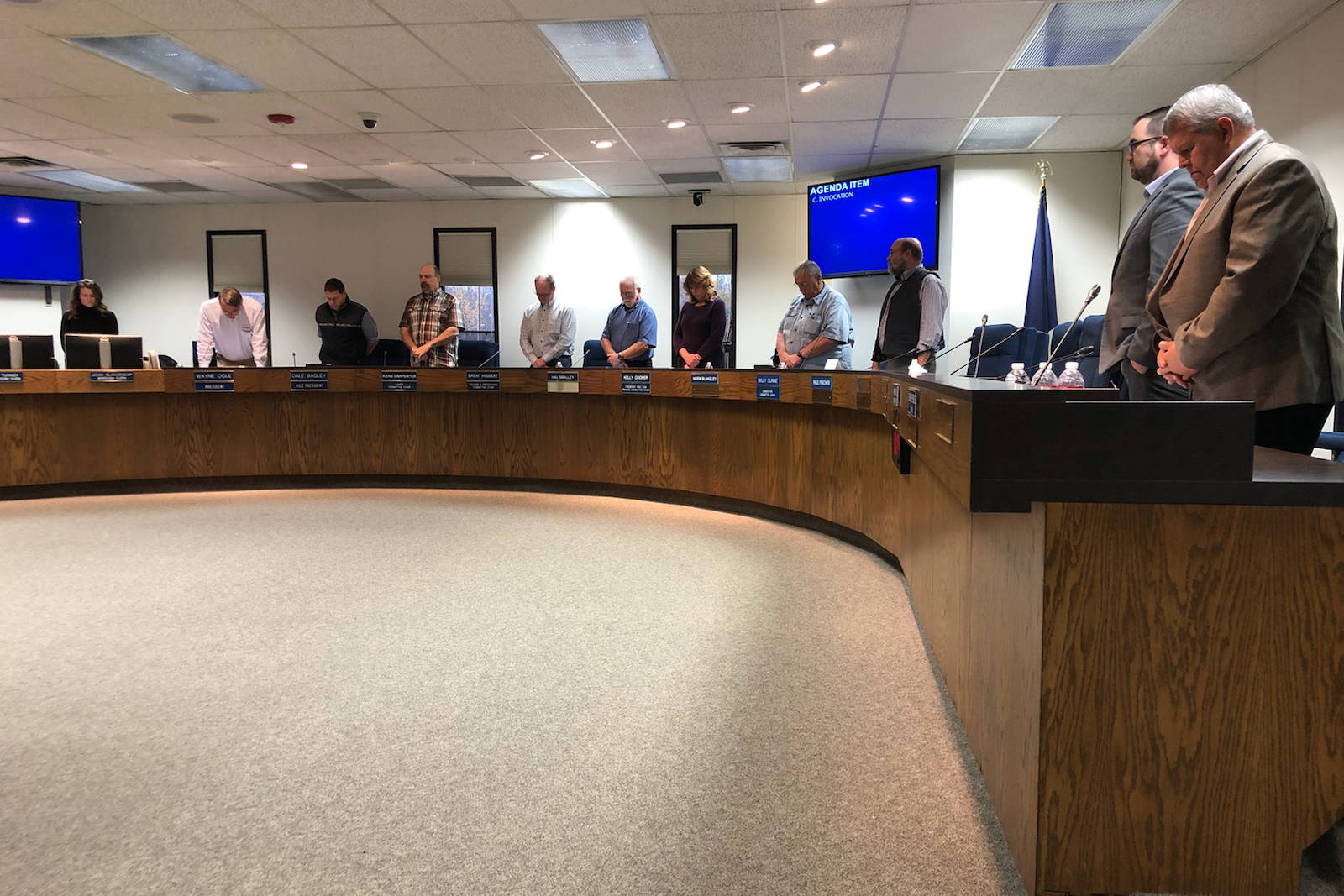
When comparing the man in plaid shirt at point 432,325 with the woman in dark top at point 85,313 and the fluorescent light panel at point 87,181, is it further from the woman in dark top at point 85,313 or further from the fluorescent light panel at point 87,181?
the fluorescent light panel at point 87,181

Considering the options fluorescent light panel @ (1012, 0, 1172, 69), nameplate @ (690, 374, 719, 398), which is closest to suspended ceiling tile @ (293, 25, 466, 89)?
nameplate @ (690, 374, 719, 398)

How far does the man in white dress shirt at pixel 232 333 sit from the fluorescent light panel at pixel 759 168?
14.1 feet

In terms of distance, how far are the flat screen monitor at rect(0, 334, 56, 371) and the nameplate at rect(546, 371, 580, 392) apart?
3609 mm

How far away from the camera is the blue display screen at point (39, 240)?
9.18 meters

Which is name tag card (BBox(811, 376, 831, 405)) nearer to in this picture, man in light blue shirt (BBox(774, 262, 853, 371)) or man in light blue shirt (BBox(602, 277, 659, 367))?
man in light blue shirt (BBox(774, 262, 853, 371))

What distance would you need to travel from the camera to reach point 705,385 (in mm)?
5254

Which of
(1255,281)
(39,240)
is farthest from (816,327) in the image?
(39,240)

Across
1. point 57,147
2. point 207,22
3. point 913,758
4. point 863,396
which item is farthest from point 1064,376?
point 57,147

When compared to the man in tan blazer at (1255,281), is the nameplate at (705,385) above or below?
below

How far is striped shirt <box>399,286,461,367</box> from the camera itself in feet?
22.4

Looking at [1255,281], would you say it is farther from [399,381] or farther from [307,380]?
[307,380]

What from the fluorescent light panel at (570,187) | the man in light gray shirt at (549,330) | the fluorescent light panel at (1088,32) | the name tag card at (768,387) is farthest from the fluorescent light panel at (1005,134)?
the fluorescent light panel at (570,187)

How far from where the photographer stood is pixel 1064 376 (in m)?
2.37

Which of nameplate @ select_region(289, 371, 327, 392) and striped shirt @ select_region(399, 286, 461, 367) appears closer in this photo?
nameplate @ select_region(289, 371, 327, 392)
